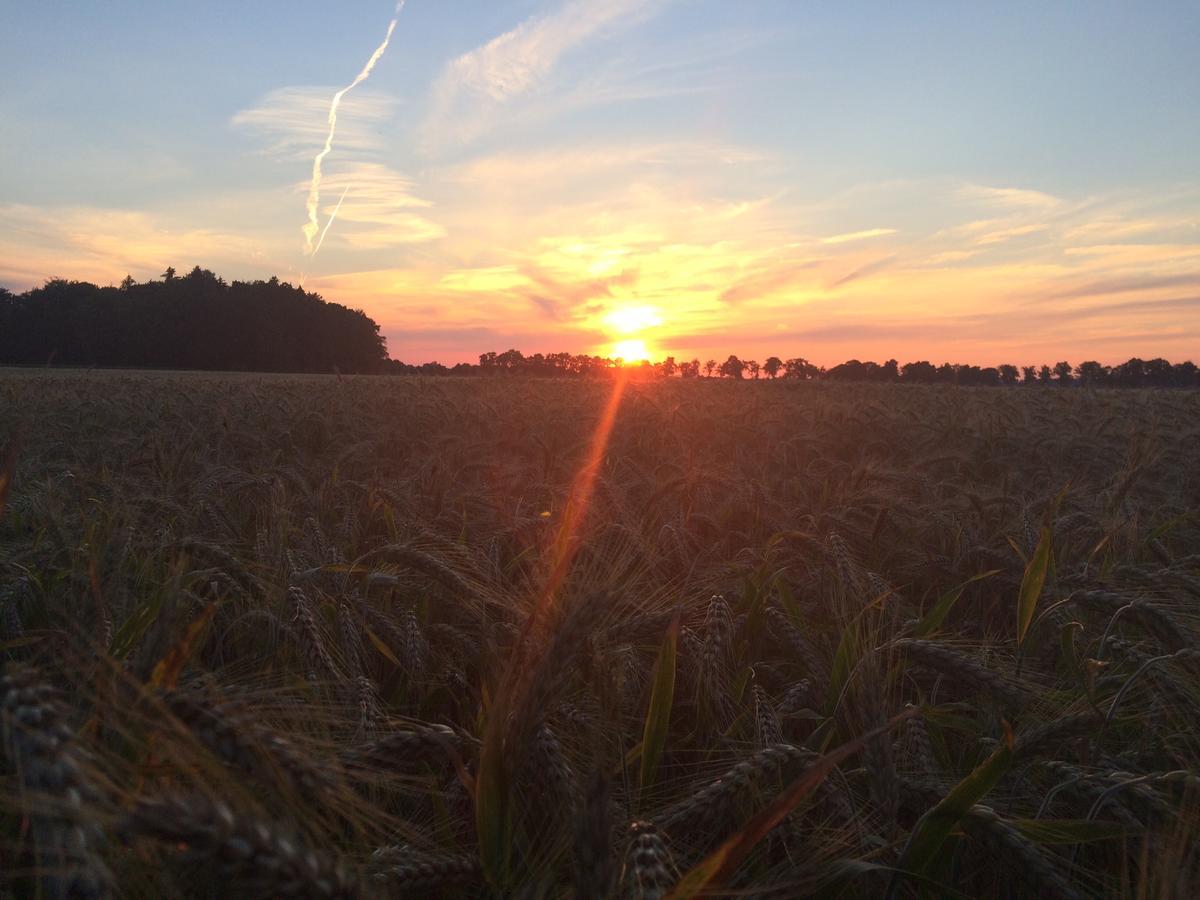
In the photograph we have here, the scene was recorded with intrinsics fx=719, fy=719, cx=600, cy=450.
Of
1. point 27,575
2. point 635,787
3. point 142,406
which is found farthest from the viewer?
point 142,406

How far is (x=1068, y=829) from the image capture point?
1324mm

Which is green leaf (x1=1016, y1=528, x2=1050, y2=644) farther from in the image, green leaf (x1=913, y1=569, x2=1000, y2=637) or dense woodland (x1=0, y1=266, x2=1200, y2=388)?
dense woodland (x1=0, y1=266, x2=1200, y2=388)

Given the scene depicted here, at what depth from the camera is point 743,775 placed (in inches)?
45.8

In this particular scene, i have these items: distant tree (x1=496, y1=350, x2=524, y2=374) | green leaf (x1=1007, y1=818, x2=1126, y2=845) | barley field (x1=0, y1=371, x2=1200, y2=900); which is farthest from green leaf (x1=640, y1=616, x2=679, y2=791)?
distant tree (x1=496, y1=350, x2=524, y2=374)

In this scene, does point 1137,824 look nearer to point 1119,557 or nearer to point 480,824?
point 480,824

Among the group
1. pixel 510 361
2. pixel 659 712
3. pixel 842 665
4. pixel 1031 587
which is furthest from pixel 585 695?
pixel 510 361

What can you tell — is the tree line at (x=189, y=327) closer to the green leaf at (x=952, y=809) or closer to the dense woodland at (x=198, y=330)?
the dense woodland at (x=198, y=330)

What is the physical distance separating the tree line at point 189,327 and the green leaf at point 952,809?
53.3m

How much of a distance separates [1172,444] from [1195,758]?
6.61m

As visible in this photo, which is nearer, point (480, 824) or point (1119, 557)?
point (480, 824)

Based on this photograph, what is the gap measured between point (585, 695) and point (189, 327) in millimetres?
60494

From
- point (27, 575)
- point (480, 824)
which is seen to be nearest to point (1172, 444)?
point (480, 824)

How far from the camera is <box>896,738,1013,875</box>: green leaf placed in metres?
A: 1.17

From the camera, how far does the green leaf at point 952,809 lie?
3.84 feet
